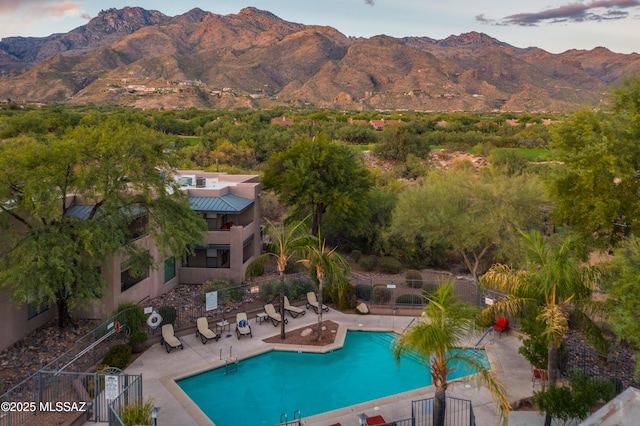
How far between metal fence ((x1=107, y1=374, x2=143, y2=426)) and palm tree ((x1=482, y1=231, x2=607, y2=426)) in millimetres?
9769

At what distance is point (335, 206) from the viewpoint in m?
34.2

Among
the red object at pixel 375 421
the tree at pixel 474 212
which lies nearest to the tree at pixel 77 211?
the red object at pixel 375 421

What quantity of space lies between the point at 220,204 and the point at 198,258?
330cm

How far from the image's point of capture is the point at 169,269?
27.9 m

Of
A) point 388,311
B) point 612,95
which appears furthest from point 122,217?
point 612,95

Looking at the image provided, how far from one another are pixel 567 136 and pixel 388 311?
1066 cm

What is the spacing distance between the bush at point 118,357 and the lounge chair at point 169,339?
165cm

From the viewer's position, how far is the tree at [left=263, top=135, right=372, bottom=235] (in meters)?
34.4

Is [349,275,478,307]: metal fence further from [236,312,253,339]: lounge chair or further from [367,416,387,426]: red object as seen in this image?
[367,416,387,426]: red object

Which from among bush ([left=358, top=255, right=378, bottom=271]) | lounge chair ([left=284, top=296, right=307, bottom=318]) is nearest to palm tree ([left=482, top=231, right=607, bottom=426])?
lounge chair ([left=284, top=296, right=307, bottom=318])

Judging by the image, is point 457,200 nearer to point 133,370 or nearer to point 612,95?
point 612,95

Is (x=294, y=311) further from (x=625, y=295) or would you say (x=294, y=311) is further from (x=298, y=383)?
(x=625, y=295)

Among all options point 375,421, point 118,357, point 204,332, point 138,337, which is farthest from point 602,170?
point 118,357

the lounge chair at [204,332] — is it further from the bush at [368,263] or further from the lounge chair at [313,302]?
the bush at [368,263]
